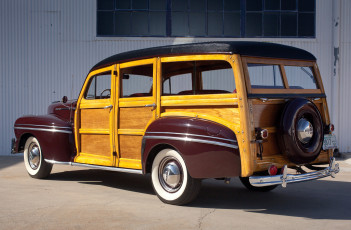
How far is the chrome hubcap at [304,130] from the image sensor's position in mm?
5848

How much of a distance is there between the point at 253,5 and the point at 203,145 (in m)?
10.2

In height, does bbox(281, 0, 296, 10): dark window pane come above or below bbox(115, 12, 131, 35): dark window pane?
above

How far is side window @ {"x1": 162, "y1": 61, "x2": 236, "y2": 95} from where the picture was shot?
601cm

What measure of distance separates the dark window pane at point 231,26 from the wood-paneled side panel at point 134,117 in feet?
27.5

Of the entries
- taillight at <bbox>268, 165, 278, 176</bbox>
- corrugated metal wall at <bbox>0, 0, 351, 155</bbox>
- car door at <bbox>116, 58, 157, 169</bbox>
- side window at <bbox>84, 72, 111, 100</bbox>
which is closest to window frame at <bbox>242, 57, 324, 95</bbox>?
taillight at <bbox>268, 165, 278, 176</bbox>

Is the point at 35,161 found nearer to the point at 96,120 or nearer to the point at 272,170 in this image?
the point at 96,120

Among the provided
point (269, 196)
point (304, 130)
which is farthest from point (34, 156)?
point (304, 130)

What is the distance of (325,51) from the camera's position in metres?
14.7

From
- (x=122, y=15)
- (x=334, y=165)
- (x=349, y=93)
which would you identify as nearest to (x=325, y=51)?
(x=349, y=93)

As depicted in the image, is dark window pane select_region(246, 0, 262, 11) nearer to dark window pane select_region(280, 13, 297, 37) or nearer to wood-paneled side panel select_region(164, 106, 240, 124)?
dark window pane select_region(280, 13, 297, 37)

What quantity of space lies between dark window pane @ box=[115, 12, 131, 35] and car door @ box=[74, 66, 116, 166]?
277 inches

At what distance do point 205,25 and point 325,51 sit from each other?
3.66 m

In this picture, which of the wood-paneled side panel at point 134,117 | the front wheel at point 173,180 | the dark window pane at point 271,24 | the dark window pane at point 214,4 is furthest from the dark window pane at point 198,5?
the front wheel at point 173,180

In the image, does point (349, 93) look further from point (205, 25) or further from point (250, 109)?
point (250, 109)
